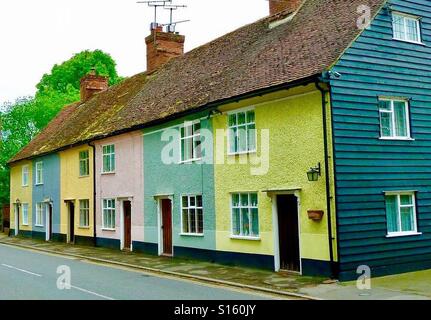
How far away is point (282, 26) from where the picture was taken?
19.9 metres

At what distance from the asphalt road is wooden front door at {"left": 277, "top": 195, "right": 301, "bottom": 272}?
114 inches

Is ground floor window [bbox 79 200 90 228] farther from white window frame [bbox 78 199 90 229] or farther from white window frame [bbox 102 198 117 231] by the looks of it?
white window frame [bbox 102 198 117 231]

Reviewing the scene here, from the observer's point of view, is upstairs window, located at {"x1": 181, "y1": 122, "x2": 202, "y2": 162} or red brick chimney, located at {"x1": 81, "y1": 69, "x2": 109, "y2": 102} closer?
upstairs window, located at {"x1": 181, "y1": 122, "x2": 202, "y2": 162}

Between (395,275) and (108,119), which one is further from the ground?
(108,119)

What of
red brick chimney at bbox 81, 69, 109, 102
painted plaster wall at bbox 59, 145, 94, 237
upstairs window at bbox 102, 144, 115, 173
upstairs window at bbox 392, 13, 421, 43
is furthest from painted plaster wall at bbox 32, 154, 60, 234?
upstairs window at bbox 392, 13, 421, 43

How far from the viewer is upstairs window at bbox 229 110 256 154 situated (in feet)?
55.8

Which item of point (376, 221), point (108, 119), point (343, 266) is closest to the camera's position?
point (343, 266)

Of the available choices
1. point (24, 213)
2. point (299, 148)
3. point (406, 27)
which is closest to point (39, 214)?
point (24, 213)

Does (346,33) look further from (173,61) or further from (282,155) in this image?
(173,61)

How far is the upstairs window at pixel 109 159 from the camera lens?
25.3 m

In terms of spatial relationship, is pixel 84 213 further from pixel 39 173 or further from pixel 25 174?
pixel 25 174

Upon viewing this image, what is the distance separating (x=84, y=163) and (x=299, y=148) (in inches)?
637

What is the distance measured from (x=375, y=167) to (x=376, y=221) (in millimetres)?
1604

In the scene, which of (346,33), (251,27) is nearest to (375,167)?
(346,33)
